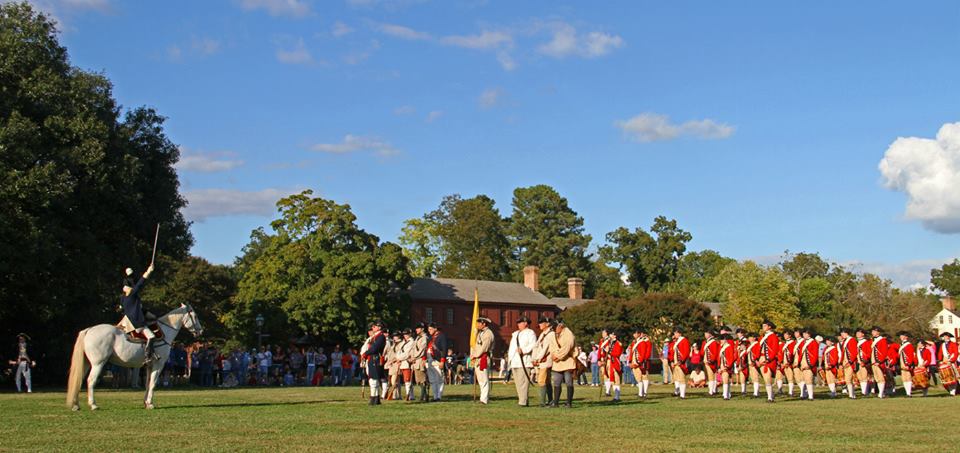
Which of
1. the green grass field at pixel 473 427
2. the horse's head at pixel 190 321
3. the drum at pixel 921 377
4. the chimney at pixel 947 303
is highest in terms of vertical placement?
the chimney at pixel 947 303

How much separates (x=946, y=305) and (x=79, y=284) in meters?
141

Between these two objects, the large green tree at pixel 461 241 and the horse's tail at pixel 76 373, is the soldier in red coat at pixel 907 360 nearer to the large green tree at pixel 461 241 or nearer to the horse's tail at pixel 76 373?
the horse's tail at pixel 76 373

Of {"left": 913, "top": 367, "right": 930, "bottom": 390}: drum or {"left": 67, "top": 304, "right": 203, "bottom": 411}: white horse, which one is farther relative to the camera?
{"left": 913, "top": 367, "right": 930, "bottom": 390}: drum

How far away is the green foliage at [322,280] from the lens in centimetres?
6272

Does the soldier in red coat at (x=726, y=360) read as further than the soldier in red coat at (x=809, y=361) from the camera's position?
No

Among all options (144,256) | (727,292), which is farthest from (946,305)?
(144,256)

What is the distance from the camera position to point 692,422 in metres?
16.6

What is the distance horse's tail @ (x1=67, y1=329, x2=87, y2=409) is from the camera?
61.2ft

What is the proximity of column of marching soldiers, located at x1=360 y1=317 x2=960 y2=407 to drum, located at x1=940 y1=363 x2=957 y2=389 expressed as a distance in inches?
1.1

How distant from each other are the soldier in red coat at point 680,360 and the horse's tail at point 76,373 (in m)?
14.7

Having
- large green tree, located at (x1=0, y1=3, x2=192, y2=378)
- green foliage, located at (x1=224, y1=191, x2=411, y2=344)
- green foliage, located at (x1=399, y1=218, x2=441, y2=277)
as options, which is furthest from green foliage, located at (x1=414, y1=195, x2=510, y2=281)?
large green tree, located at (x1=0, y1=3, x2=192, y2=378)

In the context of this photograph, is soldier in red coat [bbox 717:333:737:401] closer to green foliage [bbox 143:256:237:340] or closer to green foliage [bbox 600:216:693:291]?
green foliage [bbox 143:256:237:340]

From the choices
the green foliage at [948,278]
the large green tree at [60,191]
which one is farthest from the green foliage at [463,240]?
the green foliage at [948,278]

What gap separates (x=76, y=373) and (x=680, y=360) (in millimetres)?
15067
